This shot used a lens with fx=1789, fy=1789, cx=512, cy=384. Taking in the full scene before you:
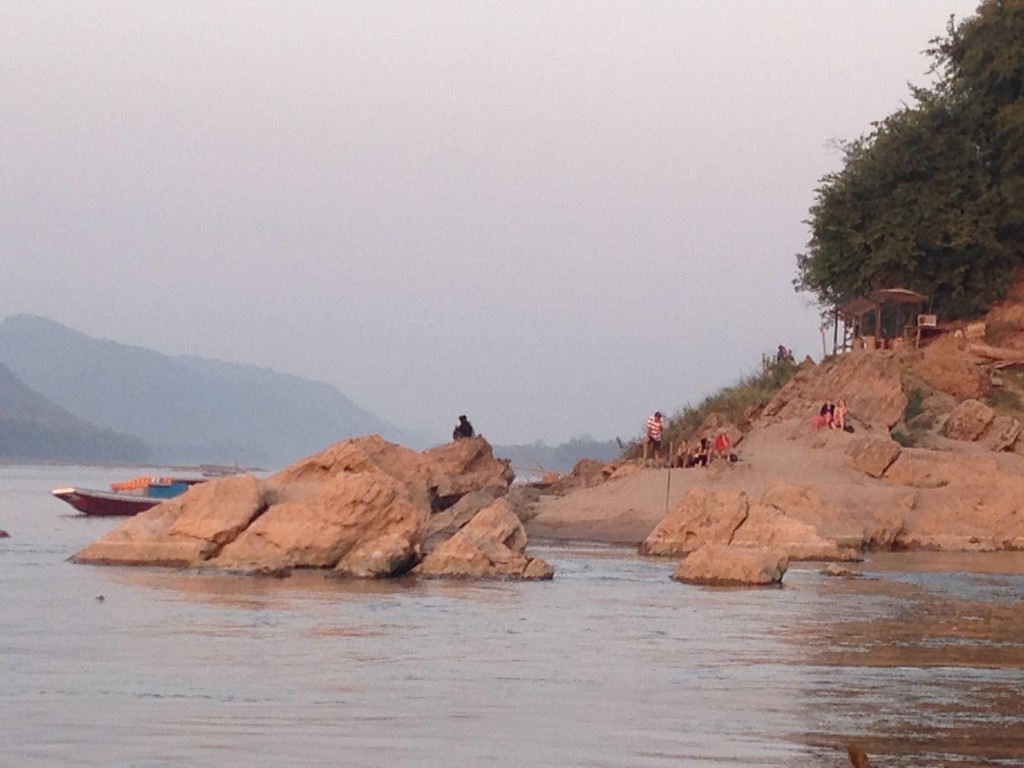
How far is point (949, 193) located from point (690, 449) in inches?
608

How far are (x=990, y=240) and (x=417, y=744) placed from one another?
142 feet

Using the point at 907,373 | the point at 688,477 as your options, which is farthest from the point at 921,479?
the point at 907,373

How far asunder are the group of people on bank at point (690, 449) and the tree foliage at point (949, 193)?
11925 mm

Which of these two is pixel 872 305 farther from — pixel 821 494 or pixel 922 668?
pixel 922 668

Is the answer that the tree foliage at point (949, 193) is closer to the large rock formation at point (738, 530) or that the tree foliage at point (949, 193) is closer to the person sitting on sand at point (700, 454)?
the person sitting on sand at point (700, 454)

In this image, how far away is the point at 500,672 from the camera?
15531 millimetres

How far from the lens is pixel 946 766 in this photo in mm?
11188

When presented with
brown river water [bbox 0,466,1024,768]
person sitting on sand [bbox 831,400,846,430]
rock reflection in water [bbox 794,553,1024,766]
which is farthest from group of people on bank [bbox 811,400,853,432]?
brown river water [bbox 0,466,1024,768]

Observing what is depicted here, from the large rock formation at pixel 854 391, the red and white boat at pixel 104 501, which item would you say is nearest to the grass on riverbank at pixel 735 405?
the large rock formation at pixel 854 391

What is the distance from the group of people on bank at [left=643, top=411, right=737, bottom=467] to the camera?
39.5 meters

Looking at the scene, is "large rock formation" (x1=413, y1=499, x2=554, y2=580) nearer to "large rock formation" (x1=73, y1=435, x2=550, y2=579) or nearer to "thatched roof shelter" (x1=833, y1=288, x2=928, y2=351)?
"large rock formation" (x1=73, y1=435, x2=550, y2=579)

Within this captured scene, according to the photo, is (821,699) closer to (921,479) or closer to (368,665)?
(368,665)

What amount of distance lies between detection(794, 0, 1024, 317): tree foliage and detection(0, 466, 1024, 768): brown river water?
27745 mm

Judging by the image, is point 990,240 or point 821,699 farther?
point 990,240
